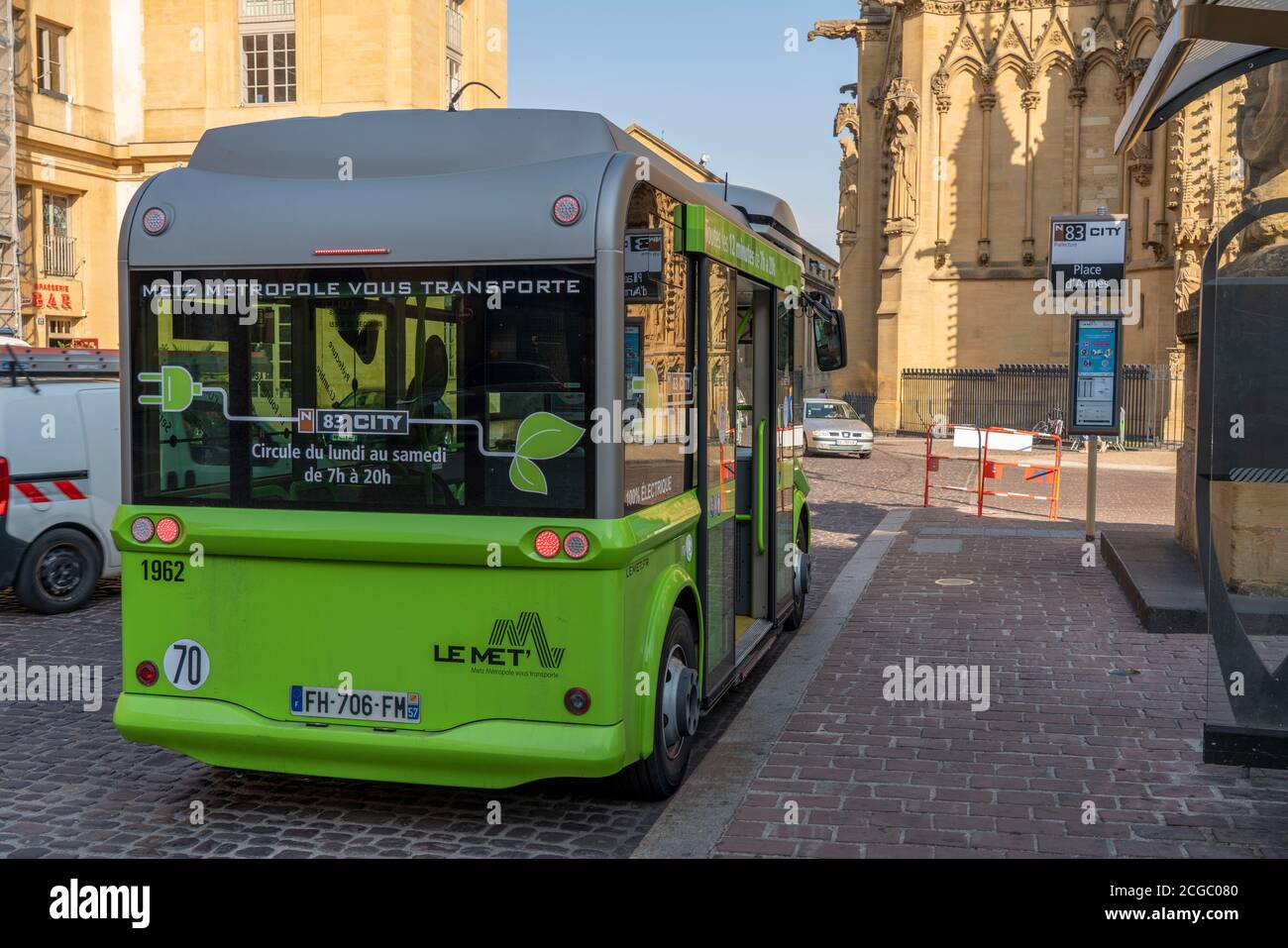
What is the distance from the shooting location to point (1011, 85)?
47062 mm

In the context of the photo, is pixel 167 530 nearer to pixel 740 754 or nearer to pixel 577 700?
pixel 577 700

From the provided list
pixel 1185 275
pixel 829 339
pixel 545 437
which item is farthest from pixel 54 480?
pixel 1185 275

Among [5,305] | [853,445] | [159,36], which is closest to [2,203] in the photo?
[5,305]

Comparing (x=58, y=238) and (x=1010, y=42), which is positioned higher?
(x=1010, y=42)

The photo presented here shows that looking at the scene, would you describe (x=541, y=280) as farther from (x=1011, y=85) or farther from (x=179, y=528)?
(x=1011, y=85)

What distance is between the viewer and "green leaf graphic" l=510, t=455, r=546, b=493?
5301mm

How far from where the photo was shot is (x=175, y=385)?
5.66m

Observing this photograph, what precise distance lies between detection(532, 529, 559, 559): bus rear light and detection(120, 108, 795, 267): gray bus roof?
42.7 inches

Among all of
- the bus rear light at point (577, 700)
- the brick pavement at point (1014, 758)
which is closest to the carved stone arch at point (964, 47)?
the brick pavement at point (1014, 758)

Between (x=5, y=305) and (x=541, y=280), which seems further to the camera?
(x=5, y=305)

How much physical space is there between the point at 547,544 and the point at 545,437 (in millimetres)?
423

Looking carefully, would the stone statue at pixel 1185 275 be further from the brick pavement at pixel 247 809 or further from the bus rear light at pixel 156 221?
the bus rear light at pixel 156 221

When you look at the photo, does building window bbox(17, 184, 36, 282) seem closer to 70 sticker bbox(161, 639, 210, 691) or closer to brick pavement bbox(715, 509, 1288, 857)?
brick pavement bbox(715, 509, 1288, 857)

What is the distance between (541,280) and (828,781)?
2.73 m
